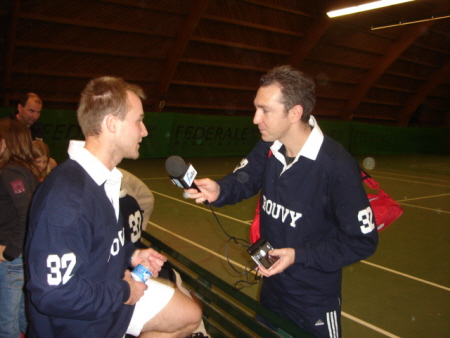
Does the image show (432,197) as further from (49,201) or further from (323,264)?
(49,201)

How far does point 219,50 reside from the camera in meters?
16.1

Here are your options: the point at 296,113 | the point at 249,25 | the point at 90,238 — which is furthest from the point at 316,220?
the point at 249,25

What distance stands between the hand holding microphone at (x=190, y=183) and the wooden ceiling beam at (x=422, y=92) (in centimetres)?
2440

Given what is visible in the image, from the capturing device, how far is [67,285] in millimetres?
1646

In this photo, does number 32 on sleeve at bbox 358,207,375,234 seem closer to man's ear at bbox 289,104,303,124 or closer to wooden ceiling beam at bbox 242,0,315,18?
man's ear at bbox 289,104,303,124

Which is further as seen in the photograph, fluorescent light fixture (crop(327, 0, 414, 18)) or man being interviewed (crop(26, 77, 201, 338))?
fluorescent light fixture (crop(327, 0, 414, 18))

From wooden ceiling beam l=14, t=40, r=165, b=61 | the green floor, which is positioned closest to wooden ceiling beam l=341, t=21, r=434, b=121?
the green floor

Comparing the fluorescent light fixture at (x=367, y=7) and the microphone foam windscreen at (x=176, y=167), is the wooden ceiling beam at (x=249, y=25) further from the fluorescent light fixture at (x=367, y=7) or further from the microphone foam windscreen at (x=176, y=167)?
the microphone foam windscreen at (x=176, y=167)

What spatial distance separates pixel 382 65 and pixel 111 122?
20793 millimetres

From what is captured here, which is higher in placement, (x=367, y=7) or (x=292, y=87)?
(x=367, y=7)

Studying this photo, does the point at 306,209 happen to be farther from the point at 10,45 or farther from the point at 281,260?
the point at 10,45

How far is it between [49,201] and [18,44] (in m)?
12.2

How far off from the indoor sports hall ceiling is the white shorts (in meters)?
11.3

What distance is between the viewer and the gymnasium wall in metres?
12.4
